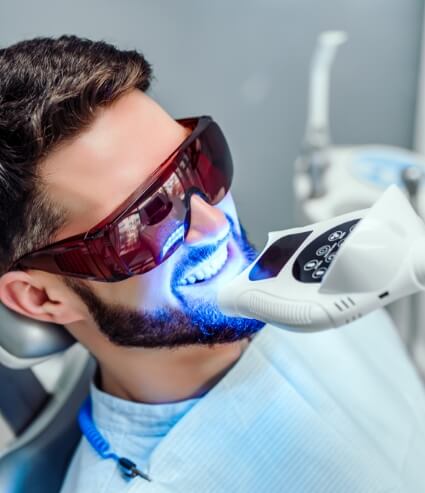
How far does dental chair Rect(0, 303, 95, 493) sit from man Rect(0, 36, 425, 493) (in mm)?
30

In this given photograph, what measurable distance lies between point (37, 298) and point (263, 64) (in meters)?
0.90

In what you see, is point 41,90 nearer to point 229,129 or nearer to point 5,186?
point 5,186

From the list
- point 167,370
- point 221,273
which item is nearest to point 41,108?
point 221,273

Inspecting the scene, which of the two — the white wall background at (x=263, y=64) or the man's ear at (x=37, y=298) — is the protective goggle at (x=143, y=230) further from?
the white wall background at (x=263, y=64)

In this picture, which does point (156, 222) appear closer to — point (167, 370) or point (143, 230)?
point (143, 230)

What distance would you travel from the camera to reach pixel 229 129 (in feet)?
4.89

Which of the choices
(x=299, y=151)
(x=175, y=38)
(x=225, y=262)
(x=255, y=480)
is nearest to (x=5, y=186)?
(x=225, y=262)

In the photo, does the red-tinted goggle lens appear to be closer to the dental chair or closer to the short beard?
the short beard

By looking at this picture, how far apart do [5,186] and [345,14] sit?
3.49ft

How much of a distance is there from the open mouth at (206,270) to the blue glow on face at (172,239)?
0.15 feet

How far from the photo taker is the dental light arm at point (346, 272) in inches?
20.0

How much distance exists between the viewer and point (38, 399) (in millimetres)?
1005

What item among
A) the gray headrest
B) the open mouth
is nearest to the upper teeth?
the open mouth

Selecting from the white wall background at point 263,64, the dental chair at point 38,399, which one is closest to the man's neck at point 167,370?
the dental chair at point 38,399
